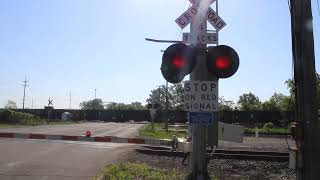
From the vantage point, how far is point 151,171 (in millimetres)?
13984

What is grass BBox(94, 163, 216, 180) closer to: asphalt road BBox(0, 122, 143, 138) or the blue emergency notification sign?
the blue emergency notification sign

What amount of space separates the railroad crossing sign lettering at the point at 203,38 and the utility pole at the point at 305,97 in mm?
1908

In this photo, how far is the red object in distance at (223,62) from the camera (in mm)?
7672

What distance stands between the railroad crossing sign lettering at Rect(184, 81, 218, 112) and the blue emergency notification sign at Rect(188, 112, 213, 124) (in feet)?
0.42

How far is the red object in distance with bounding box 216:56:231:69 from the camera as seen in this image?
7672 millimetres

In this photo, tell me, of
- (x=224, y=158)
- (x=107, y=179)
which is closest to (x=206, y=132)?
(x=107, y=179)

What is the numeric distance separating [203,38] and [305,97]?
2.19m

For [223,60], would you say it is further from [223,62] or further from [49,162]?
[49,162]

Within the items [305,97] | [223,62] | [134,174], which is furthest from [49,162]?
[223,62]

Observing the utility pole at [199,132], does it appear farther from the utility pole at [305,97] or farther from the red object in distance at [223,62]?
the utility pole at [305,97]

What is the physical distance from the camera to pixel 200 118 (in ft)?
25.5

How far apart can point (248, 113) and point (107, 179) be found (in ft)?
287

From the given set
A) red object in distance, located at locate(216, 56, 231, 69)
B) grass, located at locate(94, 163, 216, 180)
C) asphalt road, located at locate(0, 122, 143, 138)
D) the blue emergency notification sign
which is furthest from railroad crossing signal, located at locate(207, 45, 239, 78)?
asphalt road, located at locate(0, 122, 143, 138)

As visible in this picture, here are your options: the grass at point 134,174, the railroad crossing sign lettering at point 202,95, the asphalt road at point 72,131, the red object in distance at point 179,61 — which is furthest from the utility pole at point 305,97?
the asphalt road at point 72,131
